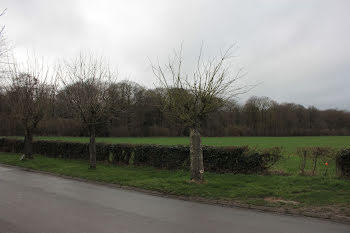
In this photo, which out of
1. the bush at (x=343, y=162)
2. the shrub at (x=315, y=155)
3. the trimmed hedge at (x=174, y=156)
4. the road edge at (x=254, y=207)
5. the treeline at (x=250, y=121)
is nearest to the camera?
the road edge at (x=254, y=207)

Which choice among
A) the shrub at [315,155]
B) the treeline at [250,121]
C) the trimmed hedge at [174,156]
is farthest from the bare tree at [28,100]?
the treeline at [250,121]

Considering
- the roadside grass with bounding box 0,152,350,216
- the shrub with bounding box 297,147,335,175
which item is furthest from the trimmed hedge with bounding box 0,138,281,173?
the shrub with bounding box 297,147,335,175

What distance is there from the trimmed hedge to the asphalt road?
4.64 meters

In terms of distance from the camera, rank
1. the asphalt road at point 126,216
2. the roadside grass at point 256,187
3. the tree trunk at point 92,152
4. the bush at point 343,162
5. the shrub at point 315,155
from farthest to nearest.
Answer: the tree trunk at point 92,152, the shrub at point 315,155, the bush at point 343,162, the roadside grass at point 256,187, the asphalt road at point 126,216

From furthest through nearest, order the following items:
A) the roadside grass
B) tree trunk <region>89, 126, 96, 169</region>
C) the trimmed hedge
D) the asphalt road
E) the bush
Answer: tree trunk <region>89, 126, 96, 169</region> < the trimmed hedge < the bush < the roadside grass < the asphalt road

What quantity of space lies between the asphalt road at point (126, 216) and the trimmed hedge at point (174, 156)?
464cm

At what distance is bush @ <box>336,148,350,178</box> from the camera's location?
9.91 m

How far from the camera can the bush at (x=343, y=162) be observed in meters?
9.91

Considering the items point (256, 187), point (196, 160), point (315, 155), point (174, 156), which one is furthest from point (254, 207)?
point (174, 156)

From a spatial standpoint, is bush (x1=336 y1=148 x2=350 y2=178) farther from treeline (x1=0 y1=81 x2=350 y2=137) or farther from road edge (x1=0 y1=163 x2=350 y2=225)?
treeline (x1=0 y1=81 x2=350 y2=137)

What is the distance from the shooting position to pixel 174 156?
1357cm

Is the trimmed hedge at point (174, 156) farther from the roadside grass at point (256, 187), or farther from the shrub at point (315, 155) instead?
the shrub at point (315, 155)

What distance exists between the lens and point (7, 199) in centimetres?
786

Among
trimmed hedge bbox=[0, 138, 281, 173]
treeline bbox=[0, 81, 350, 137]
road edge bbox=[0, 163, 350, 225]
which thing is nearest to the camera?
road edge bbox=[0, 163, 350, 225]
